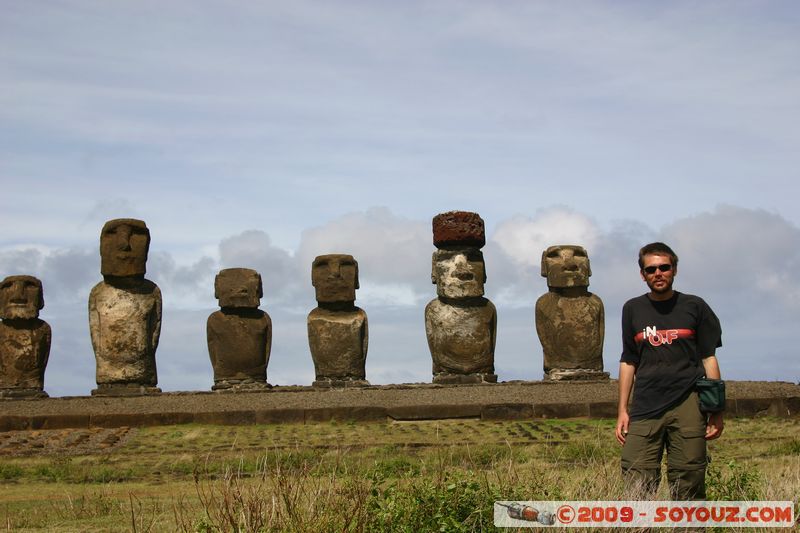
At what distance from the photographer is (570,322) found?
18.3 meters

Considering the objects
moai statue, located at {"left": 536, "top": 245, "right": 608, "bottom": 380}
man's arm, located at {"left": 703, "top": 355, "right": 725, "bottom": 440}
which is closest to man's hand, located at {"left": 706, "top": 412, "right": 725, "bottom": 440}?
man's arm, located at {"left": 703, "top": 355, "right": 725, "bottom": 440}

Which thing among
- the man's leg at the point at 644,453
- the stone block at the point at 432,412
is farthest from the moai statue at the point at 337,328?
the man's leg at the point at 644,453

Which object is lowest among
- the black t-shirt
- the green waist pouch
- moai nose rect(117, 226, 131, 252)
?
the green waist pouch

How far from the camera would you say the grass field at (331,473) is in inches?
231

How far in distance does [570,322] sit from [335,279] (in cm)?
391

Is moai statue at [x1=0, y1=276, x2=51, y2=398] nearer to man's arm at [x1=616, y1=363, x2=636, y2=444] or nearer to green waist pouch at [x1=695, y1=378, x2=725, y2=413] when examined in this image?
man's arm at [x1=616, y1=363, x2=636, y2=444]

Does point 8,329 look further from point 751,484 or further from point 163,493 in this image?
point 751,484

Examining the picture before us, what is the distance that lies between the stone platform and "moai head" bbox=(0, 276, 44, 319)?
1977 mm

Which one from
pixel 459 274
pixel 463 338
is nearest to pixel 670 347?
pixel 463 338

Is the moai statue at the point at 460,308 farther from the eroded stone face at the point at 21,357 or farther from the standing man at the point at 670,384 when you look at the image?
the standing man at the point at 670,384

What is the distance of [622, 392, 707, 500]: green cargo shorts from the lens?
19.5 feet

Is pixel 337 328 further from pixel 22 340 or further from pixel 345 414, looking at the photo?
pixel 22 340

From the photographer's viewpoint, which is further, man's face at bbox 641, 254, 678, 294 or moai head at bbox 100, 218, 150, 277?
moai head at bbox 100, 218, 150, 277

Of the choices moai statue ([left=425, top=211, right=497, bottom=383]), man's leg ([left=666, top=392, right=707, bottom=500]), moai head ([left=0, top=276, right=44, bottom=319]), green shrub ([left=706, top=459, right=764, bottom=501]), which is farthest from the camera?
moai head ([left=0, top=276, right=44, bottom=319])
